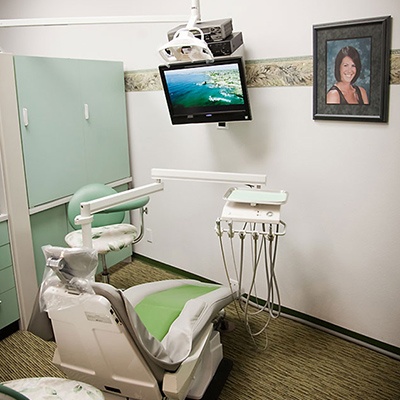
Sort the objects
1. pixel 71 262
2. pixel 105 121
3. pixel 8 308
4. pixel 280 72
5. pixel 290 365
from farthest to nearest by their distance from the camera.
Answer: pixel 105 121 < pixel 8 308 < pixel 280 72 < pixel 290 365 < pixel 71 262

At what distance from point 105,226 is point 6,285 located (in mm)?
746

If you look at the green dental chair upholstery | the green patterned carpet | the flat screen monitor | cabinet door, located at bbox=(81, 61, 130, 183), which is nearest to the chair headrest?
the green dental chair upholstery

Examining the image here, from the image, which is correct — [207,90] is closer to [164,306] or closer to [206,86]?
[206,86]

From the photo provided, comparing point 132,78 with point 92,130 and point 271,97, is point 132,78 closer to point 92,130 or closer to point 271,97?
point 92,130

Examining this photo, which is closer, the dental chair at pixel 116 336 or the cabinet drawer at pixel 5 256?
the dental chair at pixel 116 336

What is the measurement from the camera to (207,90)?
297cm

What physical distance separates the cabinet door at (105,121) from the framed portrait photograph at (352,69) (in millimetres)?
1735

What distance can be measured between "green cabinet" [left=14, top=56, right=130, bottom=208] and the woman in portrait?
6.03 ft

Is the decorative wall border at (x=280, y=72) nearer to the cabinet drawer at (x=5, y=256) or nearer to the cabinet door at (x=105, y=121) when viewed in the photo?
the cabinet door at (x=105, y=121)

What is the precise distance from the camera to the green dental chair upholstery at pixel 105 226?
113 inches

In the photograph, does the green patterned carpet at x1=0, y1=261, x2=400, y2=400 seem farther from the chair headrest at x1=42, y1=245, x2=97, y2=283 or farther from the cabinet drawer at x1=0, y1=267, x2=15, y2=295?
the chair headrest at x1=42, y1=245, x2=97, y2=283

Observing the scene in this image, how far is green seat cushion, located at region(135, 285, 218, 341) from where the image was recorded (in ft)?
7.36

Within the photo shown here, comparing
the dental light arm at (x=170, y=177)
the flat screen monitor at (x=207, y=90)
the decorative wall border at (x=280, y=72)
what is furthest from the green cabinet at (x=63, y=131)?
the decorative wall border at (x=280, y=72)

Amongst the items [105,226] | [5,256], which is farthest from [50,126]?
[5,256]
